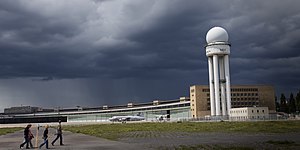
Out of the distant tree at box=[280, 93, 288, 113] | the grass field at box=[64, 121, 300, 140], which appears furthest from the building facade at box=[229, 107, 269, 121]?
the grass field at box=[64, 121, 300, 140]

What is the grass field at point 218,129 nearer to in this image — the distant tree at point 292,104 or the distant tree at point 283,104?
the distant tree at point 292,104

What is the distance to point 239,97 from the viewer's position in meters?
155

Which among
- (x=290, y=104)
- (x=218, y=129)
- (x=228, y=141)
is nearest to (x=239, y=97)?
(x=290, y=104)

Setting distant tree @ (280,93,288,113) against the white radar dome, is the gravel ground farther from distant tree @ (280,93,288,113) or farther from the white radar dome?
distant tree @ (280,93,288,113)

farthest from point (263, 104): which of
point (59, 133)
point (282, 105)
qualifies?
point (59, 133)

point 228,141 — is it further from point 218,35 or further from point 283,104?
point 283,104

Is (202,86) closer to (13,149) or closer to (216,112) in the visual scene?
(216,112)

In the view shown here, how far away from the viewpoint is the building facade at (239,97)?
149 m

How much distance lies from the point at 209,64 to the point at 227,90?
12189 millimetres

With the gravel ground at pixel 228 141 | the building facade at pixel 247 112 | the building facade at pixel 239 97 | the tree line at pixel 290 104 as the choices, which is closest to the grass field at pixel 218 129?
the gravel ground at pixel 228 141

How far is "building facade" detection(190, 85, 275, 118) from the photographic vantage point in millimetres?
149425

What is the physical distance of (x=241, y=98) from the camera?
15488 cm

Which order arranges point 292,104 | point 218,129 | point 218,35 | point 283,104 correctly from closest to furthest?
point 218,129, point 218,35, point 292,104, point 283,104

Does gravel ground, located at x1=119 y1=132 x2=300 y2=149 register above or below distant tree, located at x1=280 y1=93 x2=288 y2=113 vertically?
below
